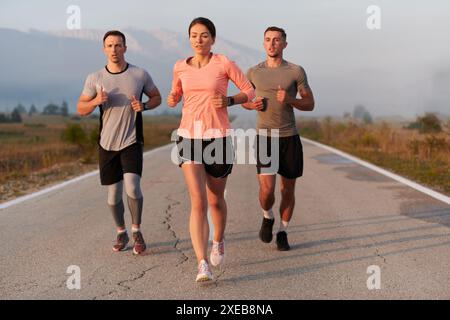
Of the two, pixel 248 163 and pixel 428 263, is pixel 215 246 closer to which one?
pixel 428 263

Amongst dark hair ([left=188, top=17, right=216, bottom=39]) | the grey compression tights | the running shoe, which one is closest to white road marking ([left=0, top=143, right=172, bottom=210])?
the grey compression tights

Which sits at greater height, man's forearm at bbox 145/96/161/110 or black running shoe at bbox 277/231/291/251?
man's forearm at bbox 145/96/161/110

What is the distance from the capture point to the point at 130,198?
5.84m

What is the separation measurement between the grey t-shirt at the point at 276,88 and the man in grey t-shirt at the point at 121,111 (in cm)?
100

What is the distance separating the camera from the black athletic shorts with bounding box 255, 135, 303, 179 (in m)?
5.75

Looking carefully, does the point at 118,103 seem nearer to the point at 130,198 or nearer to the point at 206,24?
the point at 130,198

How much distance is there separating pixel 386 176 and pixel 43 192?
261 inches

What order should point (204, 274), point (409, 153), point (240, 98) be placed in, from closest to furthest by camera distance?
point (204, 274) < point (240, 98) < point (409, 153)

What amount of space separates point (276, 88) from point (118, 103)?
1.50 m

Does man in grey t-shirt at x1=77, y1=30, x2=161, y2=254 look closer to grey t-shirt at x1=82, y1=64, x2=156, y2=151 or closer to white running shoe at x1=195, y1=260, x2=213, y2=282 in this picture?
grey t-shirt at x1=82, y1=64, x2=156, y2=151

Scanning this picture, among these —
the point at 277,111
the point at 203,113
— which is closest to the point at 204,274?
the point at 203,113

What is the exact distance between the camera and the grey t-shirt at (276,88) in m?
5.62

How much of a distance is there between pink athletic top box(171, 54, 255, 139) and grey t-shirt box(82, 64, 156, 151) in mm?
942

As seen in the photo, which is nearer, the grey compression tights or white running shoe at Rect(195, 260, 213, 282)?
white running shoe at Rect(195, 260, 213, 282)
